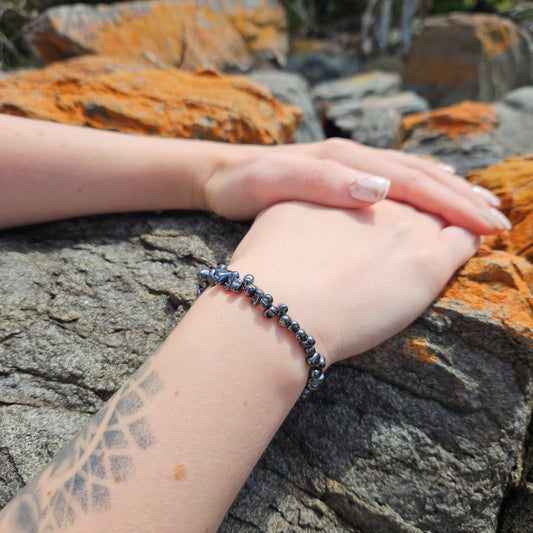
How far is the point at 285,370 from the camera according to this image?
2.86 ft

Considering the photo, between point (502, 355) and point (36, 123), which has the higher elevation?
point (36, 123)

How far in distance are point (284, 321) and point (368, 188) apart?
464 millimetres

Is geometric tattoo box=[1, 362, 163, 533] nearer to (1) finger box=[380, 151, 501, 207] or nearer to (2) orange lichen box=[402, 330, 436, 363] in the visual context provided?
(2) orange lichen box=[402, 330, 436, 363]

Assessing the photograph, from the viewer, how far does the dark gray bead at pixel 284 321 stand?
34.7 inches

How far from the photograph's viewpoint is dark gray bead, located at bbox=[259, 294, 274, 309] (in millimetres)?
890

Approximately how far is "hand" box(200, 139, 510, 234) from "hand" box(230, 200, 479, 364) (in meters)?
0.05

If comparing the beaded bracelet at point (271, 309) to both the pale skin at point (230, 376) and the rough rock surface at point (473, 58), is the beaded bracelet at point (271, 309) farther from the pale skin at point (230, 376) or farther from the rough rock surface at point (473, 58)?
the rough rock surface at point (473, 58)

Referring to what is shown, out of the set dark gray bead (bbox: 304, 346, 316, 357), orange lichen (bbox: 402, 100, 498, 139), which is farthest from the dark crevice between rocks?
orange lichen (bbox: 402, 100, 498, 139)

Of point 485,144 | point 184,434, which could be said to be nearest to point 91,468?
point 184,434

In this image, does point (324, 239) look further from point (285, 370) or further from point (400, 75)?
point (400, 75)

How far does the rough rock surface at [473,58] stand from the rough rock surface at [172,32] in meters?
2.44

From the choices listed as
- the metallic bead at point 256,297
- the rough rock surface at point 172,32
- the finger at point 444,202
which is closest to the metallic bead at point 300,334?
the metallic bead at point 256,297

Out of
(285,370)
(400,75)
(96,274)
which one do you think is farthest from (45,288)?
(400,75)

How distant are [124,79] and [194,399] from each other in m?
1.75
